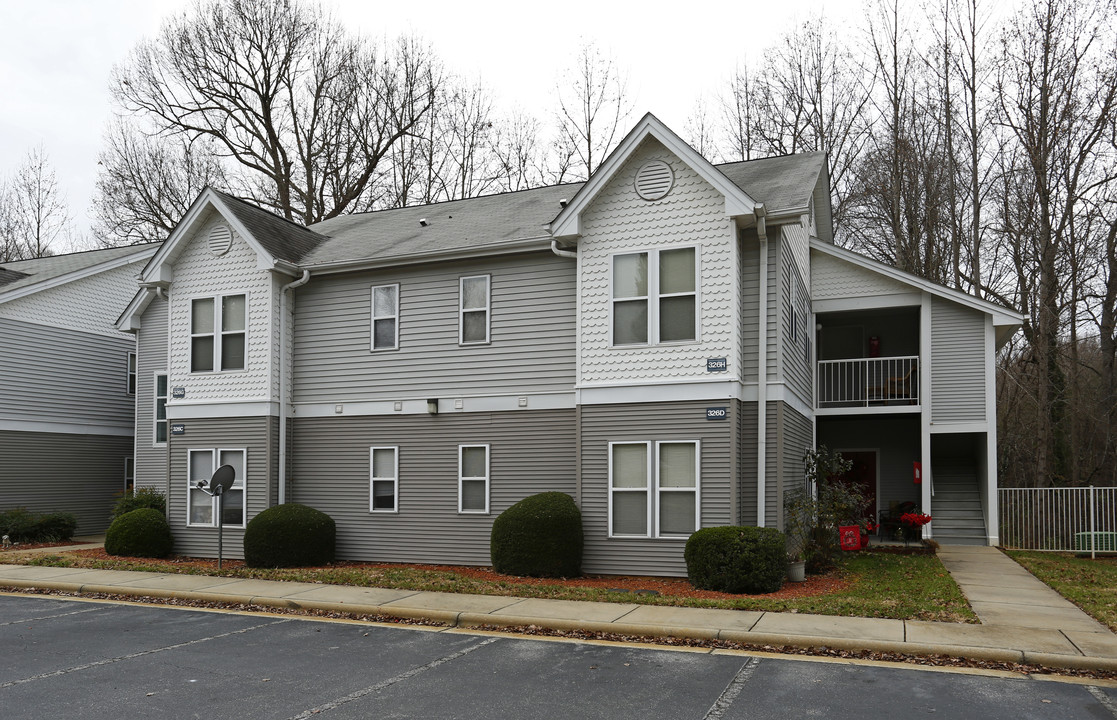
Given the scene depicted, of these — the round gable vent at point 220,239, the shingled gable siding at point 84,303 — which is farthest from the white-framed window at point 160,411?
the round gable vent at point 220,239

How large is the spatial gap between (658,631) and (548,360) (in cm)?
680

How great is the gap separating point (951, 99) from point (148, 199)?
29.9m

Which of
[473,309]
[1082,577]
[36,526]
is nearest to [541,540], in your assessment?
[473,309]

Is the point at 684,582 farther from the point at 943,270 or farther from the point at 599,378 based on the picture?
the point at 943,270

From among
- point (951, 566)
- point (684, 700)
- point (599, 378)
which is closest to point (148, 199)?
point (599, 378)

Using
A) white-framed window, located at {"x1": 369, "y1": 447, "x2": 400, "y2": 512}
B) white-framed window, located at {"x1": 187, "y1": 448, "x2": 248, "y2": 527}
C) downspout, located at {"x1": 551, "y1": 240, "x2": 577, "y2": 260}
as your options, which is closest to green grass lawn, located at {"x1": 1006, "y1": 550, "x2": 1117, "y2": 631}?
downspout, located at {"x1": 551, "y1": 240, "x2": 577, "y2": 260}

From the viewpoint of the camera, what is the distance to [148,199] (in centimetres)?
3541

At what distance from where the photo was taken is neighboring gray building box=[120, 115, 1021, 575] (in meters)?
14.4

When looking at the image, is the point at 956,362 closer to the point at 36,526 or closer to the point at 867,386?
the point at 867,386

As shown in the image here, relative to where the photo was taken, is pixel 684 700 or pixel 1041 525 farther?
pixel 1041 525

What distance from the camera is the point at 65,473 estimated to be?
23891 millimetres

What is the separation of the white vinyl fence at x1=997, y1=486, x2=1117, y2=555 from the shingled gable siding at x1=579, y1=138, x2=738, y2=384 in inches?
379

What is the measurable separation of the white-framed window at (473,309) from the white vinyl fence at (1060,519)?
12.2 meters

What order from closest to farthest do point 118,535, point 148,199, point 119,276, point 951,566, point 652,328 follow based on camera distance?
point 652,328, point 951,566, point 118,535, point 119,276, point 148,199
